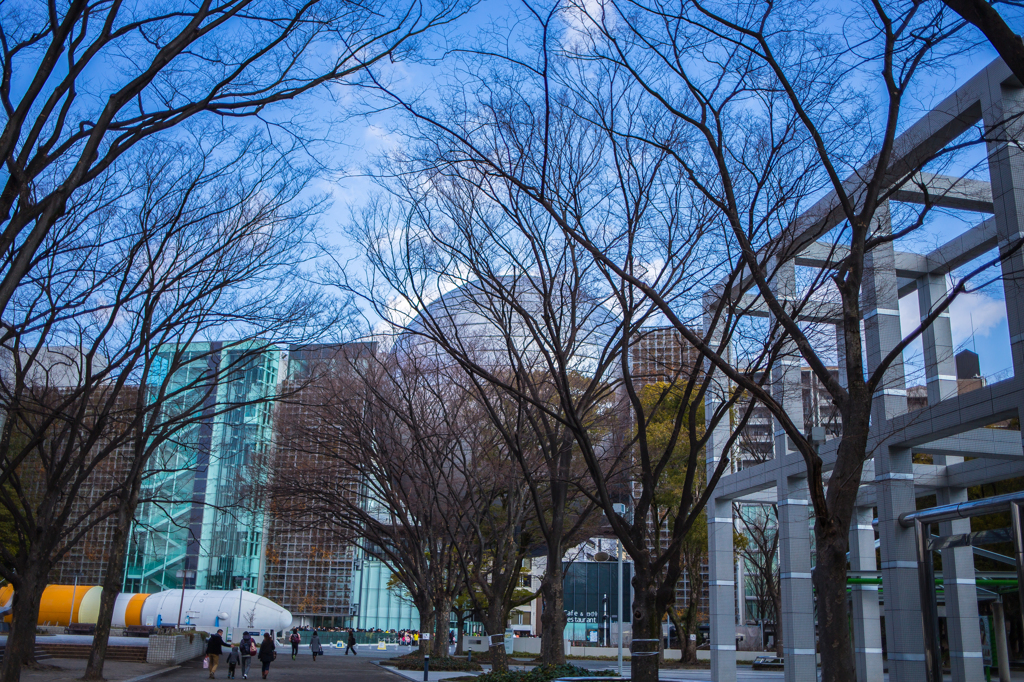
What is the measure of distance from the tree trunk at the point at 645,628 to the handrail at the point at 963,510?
673cm

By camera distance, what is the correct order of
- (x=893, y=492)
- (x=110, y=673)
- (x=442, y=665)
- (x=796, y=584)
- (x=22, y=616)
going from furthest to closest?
(x=442, y=665) → (x=110, y=673) → (x=796, y=584) → (x=893, y=492) → (x=22, y=616)

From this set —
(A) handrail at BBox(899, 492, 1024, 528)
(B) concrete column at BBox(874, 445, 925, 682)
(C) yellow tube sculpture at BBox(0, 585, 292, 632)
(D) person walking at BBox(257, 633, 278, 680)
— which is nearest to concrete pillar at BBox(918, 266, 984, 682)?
(B) concrete column at BBox(874, 445, 925, 682)

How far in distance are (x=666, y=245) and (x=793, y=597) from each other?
11.3 meters

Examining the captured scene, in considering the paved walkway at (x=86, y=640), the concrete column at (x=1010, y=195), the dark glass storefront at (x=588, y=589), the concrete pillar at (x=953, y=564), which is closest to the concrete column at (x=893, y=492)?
the concrete pillar at (x=953, y=564)

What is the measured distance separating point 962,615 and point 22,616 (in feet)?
57.8

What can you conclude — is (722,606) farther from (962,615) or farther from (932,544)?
(932,544)

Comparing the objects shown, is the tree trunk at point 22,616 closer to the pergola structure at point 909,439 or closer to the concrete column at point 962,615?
the pergola structure at point 909,439

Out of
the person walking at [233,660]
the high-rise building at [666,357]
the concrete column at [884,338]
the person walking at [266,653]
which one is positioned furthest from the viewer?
the person walking at [266,653]

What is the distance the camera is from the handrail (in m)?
13.4

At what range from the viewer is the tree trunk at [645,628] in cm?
980

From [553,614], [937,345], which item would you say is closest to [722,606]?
[937,345]

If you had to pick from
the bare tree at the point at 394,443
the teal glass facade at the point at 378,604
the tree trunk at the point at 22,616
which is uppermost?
the bare tree at the point at 394,443

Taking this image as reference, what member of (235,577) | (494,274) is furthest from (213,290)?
(235,577)

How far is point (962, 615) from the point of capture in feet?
53.6
